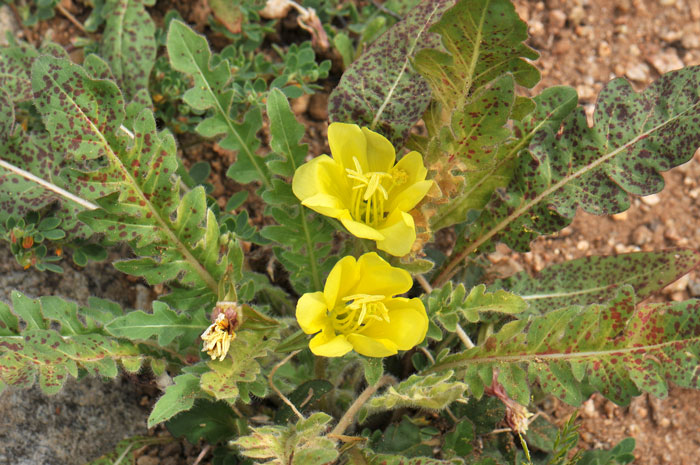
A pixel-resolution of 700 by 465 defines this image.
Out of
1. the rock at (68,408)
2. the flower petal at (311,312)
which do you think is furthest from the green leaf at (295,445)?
the rock at (68,408)

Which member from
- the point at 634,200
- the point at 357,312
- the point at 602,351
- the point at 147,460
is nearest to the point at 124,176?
the point at 357,312

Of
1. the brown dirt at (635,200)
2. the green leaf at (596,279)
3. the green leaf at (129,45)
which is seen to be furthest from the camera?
the green leaf at (129,45)

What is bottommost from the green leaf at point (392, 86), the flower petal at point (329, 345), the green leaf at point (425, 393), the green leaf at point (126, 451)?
the green leaf at point (126, 451)

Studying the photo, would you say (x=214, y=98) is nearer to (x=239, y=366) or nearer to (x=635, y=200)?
(x=239, y=366)

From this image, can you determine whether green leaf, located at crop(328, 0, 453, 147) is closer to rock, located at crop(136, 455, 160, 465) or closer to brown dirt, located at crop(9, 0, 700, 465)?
brown dirt, located at crop(9, 0, 700, 465)

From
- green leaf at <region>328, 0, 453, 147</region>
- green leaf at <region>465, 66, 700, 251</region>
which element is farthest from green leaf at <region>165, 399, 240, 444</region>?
green leaf at <region>465, 66, 700, 251</region>

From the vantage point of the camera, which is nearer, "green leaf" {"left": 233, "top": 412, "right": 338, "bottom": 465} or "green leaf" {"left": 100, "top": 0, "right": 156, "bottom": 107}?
"green leaf" {"left": 233, "top": 412, "right": 338, "bottom": 465}

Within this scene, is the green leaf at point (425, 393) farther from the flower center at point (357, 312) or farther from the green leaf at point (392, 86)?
the green leaf at point (392, 86)
